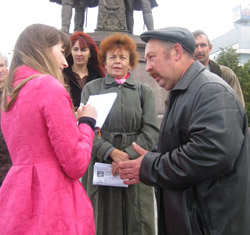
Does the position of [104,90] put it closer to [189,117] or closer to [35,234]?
[189,117]

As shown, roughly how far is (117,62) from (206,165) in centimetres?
193

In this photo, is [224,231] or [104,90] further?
[104,90]

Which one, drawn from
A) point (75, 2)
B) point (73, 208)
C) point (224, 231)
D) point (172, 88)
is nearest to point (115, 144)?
point (172, 88)

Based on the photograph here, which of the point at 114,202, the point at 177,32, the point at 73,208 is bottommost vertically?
the point at 114,202

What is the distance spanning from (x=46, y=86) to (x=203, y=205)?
3.35 feet

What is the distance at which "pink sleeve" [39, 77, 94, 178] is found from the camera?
1.61m

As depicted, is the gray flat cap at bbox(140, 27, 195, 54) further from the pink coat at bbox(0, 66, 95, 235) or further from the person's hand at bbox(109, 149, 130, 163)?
the person's hand at bbox(109, 149, 130, 163)

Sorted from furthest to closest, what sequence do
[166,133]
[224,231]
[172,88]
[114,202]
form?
1. [114,202]
2. [172,88]
3. [166,133]
4. [224,231]

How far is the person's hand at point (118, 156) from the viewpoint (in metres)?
2.81

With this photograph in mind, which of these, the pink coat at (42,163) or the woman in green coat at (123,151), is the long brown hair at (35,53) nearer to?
the pink coat at (42,163)

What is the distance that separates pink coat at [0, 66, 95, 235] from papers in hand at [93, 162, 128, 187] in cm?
111

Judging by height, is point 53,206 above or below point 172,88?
below

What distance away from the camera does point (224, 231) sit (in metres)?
1.57

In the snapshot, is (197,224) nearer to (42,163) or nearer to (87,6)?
(42,163)
